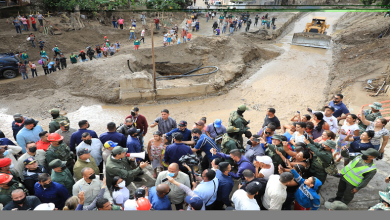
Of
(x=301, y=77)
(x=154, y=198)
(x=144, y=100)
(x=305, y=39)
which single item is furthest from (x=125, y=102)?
(x=305, y=39)

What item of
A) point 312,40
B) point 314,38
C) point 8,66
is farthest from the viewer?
point 312,40

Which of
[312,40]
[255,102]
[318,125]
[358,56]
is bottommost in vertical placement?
[255,102]

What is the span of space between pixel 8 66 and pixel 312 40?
20.5 meters

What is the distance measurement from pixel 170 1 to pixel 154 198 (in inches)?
1019

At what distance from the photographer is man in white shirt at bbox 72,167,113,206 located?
3.67m

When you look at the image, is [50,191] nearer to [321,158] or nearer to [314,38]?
[321,158]

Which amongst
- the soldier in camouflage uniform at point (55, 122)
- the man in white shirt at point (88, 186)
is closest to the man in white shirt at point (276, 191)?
the man in white shirt at point (88, 186)

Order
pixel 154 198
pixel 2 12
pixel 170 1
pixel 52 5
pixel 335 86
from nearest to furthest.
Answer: pixel 154 198 < pixel 335 86 < pixel 2 12 < pixel 52 5 < pixel 170 1

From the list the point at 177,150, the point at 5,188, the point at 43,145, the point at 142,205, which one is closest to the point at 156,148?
the point at 177,150

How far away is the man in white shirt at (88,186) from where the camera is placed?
3672 mm

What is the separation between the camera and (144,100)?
1104cm

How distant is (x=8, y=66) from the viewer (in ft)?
43.4

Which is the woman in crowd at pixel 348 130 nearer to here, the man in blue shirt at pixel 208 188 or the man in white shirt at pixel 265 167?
the man in white shirt at pixel 265 167

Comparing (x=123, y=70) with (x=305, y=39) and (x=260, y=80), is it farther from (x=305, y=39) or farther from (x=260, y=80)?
(x=305, y=39)
